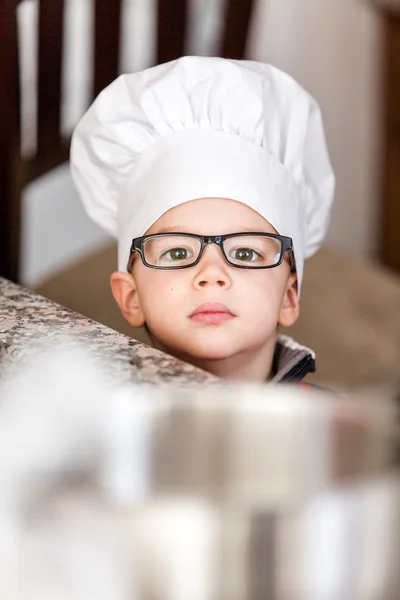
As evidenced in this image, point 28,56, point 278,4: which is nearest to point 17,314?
point 28,56

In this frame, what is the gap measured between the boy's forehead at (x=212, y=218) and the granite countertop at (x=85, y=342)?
0.32 feet

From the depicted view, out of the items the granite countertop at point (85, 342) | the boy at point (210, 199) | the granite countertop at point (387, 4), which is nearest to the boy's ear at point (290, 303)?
the boy at point (210, 199)

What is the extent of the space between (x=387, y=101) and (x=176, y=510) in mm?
1371

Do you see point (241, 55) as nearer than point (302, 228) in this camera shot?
No

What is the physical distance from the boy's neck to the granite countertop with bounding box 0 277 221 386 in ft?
0.33

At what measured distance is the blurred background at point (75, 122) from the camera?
0.82 metres

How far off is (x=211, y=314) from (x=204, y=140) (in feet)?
0.38

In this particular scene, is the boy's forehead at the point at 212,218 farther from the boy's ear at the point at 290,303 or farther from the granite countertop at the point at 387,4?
the granite countertop at the point at 387,4

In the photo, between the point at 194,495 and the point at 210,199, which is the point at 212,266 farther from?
the point at 194,495

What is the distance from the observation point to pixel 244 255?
1.92 ft

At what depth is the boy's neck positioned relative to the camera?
1.97 feet

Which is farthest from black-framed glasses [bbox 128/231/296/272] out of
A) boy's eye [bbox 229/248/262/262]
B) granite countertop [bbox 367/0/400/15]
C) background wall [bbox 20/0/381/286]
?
granite countertop [bbox 367/0/400/15]

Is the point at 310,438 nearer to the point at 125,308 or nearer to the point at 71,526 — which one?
the point at 71,526

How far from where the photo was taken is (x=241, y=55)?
1.08 meters
